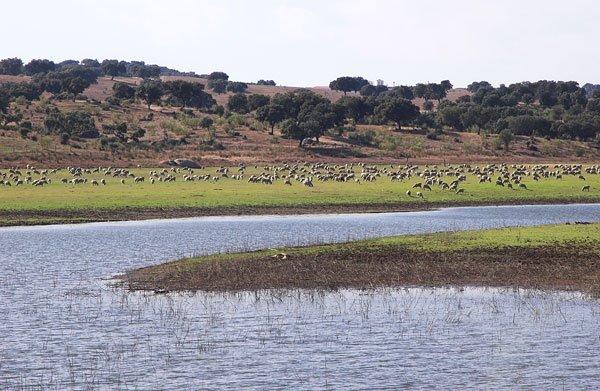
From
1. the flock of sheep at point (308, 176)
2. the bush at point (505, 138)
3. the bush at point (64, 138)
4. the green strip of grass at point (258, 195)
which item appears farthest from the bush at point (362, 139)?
the green strip of grass at point (258, 195)

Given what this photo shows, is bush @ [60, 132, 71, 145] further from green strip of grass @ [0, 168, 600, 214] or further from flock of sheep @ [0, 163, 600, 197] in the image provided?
green strip of grass @ [0, 168, 600, 214]

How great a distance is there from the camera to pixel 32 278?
31656 mm

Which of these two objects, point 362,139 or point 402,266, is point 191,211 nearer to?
point 402,266

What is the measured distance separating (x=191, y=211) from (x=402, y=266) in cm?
2458

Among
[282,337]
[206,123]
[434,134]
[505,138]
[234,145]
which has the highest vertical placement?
[206,123]

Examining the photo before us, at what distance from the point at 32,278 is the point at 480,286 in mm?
13803

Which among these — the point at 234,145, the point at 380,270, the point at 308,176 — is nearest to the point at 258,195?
the point at 308,176

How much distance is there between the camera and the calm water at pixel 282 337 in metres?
20.1

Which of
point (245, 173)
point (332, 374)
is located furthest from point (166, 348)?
point (245, 173)

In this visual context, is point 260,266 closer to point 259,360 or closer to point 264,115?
point 259,360

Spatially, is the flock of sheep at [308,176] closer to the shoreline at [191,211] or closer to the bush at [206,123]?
the shoreline at [191,211]

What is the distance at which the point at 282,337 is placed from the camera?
23.4 metres

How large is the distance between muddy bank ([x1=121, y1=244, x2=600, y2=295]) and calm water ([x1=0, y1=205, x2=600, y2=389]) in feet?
4.26

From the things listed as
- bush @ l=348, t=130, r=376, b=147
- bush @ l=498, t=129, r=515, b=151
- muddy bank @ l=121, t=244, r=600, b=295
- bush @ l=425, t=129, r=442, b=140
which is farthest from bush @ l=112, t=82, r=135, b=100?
muddy bank @ l=121, t=244, r=600, b=295
